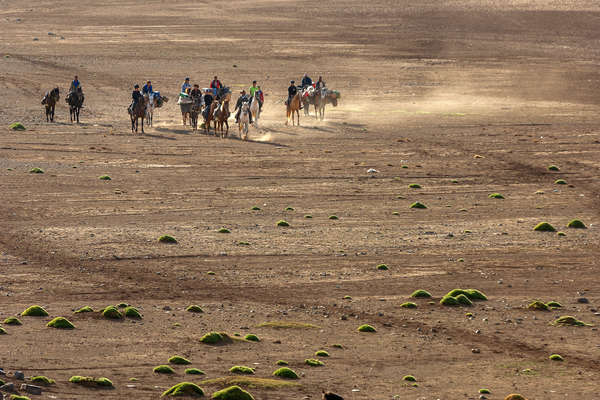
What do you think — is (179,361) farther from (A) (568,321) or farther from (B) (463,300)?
(A) (568,321)

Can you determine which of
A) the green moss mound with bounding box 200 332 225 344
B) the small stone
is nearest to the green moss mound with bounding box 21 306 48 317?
the green moss mound with bounding box 200 332 225 344

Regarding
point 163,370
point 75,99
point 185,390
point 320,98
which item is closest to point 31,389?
point 185,390

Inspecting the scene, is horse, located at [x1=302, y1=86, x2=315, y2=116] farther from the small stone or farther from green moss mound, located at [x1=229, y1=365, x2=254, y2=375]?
the small stone

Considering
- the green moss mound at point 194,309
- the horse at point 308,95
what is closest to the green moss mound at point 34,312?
the green moss mound at point 194,309

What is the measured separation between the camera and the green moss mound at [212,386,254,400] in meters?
13.1

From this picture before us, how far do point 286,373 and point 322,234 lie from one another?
37.7ft

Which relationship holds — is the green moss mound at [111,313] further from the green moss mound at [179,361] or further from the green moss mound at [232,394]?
the green moss mound at [232,394]

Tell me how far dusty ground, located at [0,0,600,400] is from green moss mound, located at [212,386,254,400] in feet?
1.79

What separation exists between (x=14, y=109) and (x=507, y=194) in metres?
32.9

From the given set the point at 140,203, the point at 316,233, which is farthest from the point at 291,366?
the point at 140,203

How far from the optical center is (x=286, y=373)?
1466cm

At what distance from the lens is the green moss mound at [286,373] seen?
48.0ft

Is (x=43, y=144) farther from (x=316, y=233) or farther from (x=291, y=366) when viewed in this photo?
(x=291, y=366)

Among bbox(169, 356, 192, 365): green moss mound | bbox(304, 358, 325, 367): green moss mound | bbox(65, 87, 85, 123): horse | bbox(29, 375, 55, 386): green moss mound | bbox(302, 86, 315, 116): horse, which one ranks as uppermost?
bbox(302, 86, 315, 116): horse
